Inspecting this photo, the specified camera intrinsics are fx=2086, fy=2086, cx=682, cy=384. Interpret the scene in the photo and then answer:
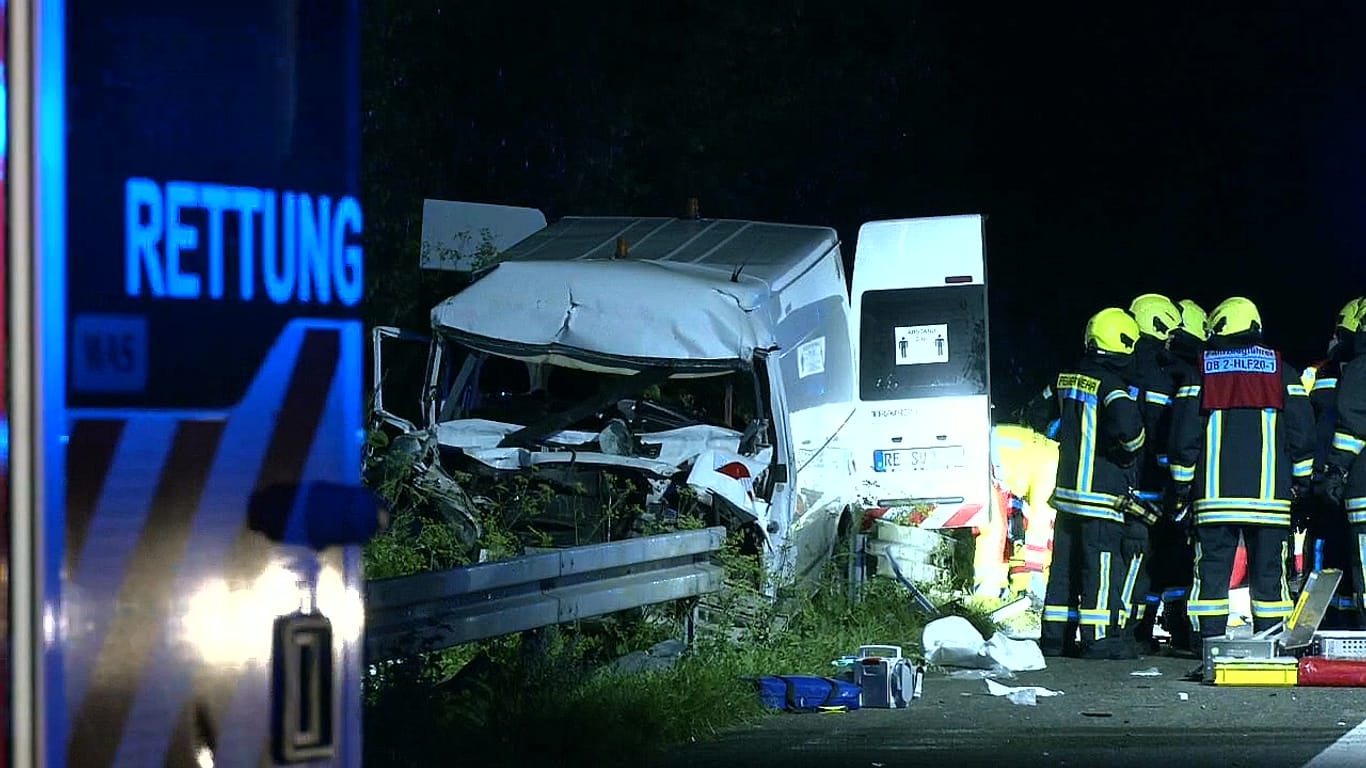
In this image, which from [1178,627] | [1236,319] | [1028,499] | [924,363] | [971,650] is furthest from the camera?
[1028,499]

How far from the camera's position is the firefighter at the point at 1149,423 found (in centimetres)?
1064

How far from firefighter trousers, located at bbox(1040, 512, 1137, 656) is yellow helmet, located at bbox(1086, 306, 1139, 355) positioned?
871 mm

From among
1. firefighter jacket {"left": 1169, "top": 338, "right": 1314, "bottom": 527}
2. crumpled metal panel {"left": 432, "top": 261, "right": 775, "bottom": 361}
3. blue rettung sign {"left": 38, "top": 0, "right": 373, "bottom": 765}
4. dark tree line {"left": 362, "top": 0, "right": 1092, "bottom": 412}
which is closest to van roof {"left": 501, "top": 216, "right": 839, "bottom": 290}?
crumpled metal panel {"left": 432, "top": 261, "right": 775, "bottom": 361}

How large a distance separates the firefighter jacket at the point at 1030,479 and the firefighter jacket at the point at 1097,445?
1.48 m

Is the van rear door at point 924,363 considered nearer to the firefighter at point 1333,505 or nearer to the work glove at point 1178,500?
the work glove at point 1178,500

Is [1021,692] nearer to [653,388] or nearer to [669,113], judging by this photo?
[653,388]

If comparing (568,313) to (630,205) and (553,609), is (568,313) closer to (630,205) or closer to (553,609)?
(553,609)

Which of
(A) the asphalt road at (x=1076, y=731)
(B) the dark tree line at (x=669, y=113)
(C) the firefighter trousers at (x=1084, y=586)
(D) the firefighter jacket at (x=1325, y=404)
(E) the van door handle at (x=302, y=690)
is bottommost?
(A) the asphalt road at (x=1076, y=731)

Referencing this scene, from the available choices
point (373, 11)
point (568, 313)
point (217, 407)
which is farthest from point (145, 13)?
point (373, 11)

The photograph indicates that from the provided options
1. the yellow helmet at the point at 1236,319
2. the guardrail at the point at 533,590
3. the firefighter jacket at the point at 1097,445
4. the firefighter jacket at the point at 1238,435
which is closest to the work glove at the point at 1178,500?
the firefighter jacket at the point at 1238,435

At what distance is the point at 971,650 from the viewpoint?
9.65 meters

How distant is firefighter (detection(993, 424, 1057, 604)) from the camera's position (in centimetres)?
1199

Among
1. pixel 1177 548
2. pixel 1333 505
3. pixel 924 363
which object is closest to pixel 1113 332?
pixel 1177 548

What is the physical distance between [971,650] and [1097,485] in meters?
1.39
